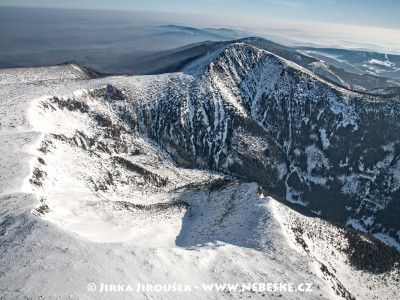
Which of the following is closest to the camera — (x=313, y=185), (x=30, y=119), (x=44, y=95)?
(x=30, y=119)

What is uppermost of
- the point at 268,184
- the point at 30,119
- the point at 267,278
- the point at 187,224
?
the point at 30,119

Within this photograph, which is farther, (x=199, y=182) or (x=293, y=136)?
(x=293, y=136)

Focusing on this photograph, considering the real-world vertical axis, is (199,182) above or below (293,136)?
below

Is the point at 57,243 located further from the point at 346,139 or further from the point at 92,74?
the point at 92,74

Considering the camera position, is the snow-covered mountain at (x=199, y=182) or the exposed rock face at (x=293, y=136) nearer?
the snow-covered mountain at (x=199, y=182)

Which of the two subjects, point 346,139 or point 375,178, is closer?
point 375,178

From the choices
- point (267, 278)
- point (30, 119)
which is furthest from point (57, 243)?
point (30, 119)

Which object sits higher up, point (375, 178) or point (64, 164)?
point (64, 164)

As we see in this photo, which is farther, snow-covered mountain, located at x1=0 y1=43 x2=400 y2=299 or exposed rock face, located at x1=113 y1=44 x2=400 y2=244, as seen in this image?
exposed rock face, located at x1=113 y1=44 x2=400 y2=244
